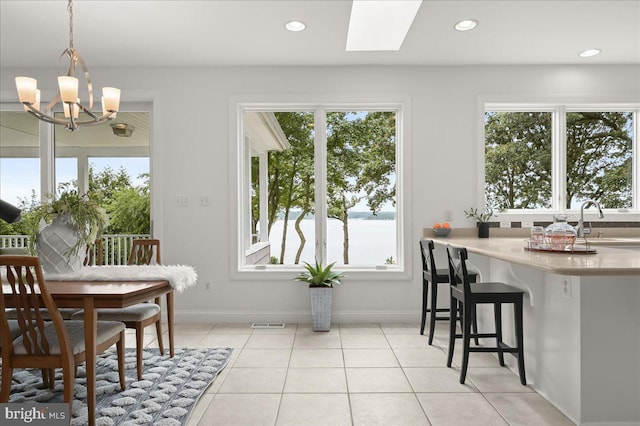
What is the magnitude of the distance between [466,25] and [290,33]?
141 cm

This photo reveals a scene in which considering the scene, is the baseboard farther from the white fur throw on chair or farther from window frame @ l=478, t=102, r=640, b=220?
the white fur throw on chair

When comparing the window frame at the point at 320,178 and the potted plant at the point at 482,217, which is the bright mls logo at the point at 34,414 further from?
the potted plant at the point at 482,217

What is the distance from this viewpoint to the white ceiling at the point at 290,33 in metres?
3.09

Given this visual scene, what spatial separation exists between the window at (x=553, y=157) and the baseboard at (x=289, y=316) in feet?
4.99

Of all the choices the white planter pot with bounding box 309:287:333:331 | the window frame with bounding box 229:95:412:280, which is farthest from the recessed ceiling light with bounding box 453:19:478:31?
the white planter pot with bounding box 309:287:333:331

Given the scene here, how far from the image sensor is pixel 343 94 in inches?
171

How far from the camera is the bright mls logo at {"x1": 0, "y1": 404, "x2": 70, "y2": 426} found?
2.05 m

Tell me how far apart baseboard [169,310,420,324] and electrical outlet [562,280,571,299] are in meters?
2.14

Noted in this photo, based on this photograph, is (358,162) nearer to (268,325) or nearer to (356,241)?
(356,241)

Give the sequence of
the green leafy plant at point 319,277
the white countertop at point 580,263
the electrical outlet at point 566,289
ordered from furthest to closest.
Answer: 1. the green leafy plant at point 319,277
2. the electrical outlet at point 566,289
3. the white countertop at point 580,263

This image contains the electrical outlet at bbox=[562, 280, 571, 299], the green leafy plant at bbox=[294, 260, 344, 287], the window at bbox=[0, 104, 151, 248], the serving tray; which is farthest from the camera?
the window at bbox=[0, 104, 151, 248]

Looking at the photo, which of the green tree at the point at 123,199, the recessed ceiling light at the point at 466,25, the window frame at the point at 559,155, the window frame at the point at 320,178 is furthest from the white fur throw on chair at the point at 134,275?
the window frame at the point at 559,155

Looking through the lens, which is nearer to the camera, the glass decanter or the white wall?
the glass decanter

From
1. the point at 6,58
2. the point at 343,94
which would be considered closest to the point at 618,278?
the point at 343,94
